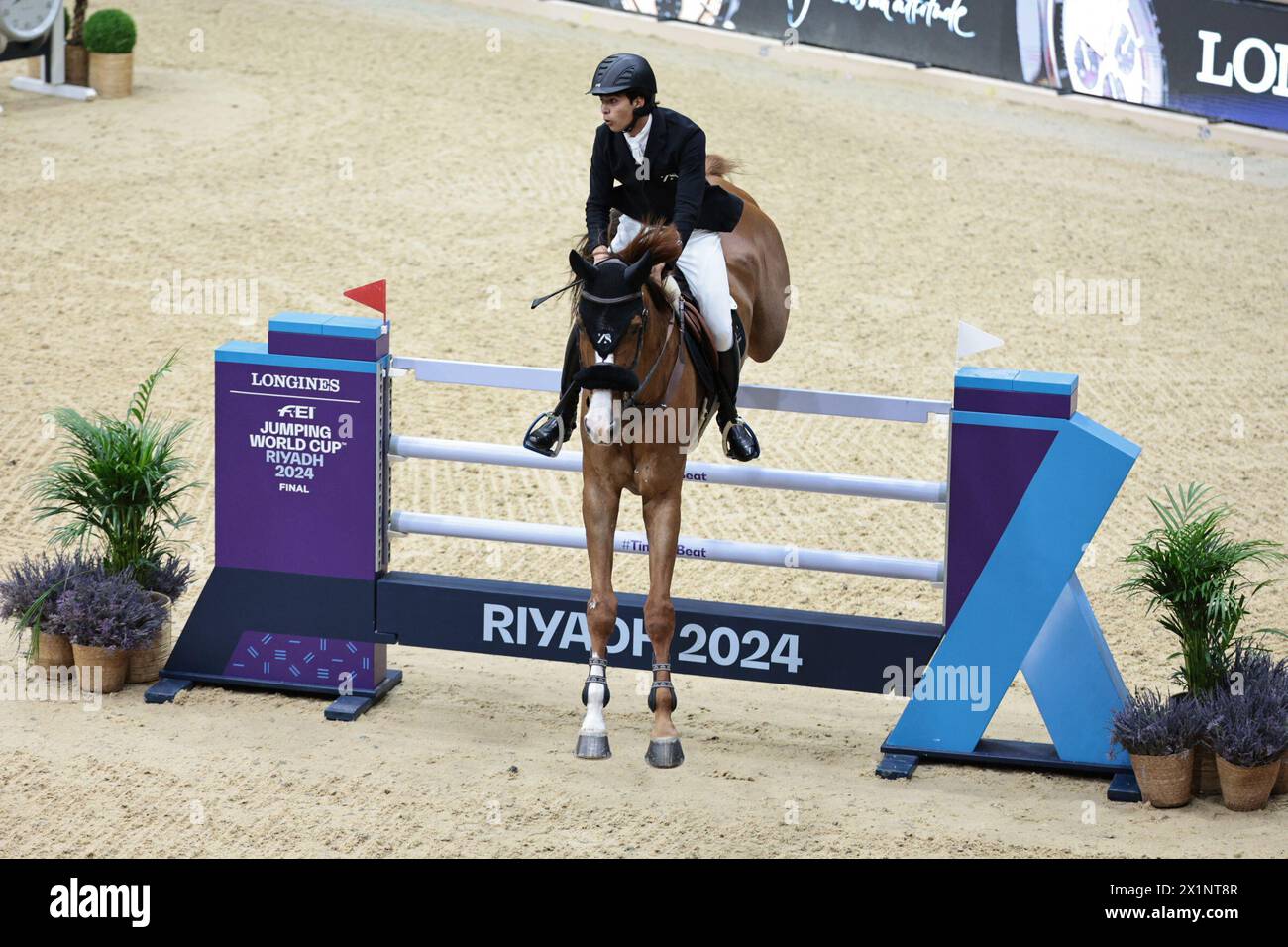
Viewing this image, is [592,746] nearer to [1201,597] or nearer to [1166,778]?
[1166,778]

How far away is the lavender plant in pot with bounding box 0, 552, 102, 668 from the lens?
835cm

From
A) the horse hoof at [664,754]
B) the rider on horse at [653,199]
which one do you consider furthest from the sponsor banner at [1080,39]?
the horse hoof at [664,754]

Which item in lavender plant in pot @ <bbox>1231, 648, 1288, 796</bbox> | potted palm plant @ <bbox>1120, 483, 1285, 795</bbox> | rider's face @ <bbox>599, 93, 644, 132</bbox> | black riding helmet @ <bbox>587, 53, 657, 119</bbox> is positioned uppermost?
black riding helmet @ <bbox>587, 53, 657, 119</bbox>

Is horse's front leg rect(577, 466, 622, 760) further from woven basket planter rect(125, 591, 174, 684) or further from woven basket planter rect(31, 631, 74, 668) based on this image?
woven basket planter rect(31, 631, 74, 668)

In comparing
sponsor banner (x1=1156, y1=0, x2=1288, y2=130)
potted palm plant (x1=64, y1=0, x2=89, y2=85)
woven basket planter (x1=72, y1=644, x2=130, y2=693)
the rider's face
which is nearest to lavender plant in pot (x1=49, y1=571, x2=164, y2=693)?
woven basket planter (x1=72, y1=644, x2=130, y2=693)

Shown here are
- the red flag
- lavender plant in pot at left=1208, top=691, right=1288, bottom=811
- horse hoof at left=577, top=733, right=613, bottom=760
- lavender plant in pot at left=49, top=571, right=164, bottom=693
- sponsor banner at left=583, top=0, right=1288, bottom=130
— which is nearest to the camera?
lavender plant in pot at left=1208, top=691, right=1288, bottom=811

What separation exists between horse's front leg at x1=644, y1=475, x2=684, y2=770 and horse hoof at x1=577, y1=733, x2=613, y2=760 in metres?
0.20

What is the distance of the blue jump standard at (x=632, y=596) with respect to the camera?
24.7ft

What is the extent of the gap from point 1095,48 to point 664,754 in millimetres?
14709

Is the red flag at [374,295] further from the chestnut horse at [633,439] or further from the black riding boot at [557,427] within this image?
the chestnut horse at [633,439]

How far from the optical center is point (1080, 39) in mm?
19953

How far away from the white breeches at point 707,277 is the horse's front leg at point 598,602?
34.3 inches

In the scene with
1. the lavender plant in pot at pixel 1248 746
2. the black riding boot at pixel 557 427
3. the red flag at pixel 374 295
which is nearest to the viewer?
the lavender plant in pot at pixel 1248 746

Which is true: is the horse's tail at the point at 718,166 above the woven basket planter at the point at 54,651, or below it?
above
